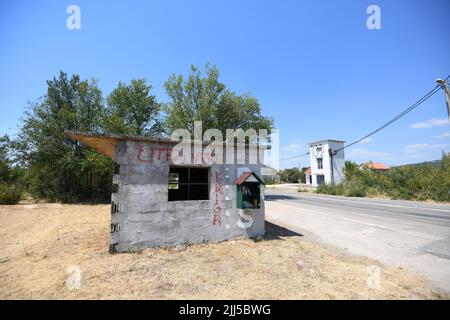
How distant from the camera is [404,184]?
2152 centimetres

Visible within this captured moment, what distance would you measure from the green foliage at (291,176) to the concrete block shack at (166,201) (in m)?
70.4

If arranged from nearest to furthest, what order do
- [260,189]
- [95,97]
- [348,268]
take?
[348,268] < [260,189] < [95,97]

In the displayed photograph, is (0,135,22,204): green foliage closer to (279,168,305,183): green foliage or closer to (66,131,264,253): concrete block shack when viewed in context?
(66,131,264,253): concrete block shack

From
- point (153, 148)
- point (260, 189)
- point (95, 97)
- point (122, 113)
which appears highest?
point (95, 97)

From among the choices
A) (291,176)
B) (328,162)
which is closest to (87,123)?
(328,162)

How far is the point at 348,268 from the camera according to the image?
478cm

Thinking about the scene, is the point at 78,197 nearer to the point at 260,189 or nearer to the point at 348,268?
the point at 260,189

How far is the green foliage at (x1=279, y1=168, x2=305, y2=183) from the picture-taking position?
241ft

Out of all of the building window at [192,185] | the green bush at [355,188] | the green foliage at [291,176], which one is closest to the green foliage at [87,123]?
the building window at [192,185]

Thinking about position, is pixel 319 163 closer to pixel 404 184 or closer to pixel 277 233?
pixel 404 184

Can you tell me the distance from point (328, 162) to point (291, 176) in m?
40.8
